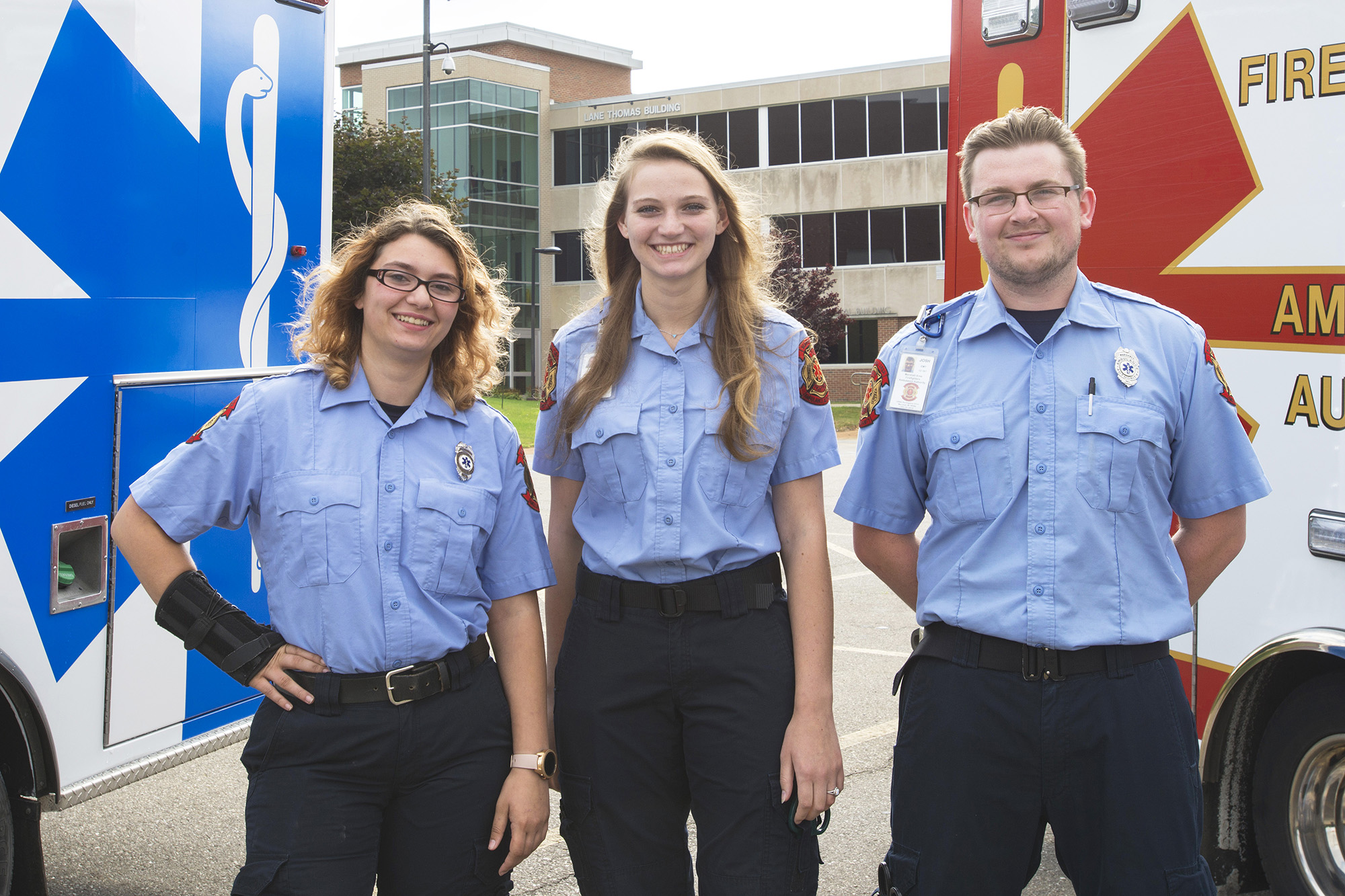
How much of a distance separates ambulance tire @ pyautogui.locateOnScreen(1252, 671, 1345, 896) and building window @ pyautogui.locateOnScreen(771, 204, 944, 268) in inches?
1263

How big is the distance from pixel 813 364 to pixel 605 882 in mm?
1274

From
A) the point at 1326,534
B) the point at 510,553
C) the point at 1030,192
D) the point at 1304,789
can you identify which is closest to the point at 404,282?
the point at 510,553

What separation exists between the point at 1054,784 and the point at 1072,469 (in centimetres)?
65

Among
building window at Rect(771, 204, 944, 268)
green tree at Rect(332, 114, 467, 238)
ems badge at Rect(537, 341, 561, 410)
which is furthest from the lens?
building window at Rect(771, 204, 944, 268)

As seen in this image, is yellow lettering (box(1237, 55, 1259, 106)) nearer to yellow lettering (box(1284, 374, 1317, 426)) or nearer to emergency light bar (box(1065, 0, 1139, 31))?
emergency light bar (box(1065, 0, 1139, 31))

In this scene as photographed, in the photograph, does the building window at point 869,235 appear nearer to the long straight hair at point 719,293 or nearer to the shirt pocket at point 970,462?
the long straight hair at point 719,293

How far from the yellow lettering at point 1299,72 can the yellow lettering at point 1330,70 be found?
2 centimetres

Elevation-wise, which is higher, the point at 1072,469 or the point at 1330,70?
the point at 1330,70

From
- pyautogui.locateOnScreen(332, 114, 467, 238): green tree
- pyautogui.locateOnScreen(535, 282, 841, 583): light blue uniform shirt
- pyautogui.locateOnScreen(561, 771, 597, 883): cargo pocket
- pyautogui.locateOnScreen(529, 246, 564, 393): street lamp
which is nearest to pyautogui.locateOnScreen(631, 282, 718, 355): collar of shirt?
pyautogui.locateOnScreen(535, 282, 841, 583): light blue uniform shirt

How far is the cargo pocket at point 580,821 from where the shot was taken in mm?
2602

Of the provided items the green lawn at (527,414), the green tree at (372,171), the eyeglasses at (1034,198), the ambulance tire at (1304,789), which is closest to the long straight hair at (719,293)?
the eyeglasses at (1034,198)

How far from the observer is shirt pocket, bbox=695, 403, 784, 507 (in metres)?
2.57

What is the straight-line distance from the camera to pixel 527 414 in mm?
26828

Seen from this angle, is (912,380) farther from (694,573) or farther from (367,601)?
(367,601)
